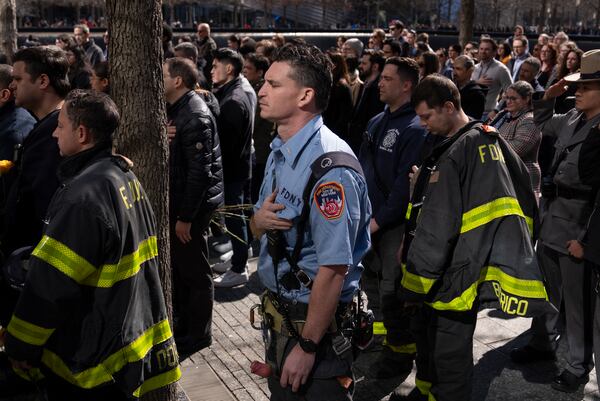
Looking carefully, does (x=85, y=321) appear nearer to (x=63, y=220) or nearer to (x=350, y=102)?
(x=63, y=220)

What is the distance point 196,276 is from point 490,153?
2.54 metres

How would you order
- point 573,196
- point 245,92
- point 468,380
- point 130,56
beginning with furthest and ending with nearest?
point 245,92 < point 573,196 < point 468,380 < point 130,56

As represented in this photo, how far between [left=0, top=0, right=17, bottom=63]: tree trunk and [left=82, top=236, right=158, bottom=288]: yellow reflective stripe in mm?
8580

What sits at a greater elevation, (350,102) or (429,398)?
(350,102)

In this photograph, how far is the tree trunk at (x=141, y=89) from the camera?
12.1 feet

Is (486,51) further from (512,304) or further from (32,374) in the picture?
(32,374)

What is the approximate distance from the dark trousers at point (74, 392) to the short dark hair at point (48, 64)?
6.84 feet

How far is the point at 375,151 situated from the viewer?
4.98 metres

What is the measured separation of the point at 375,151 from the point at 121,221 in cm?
236

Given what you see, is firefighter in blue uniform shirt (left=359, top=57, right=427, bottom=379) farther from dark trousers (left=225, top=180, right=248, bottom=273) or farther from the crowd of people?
dark trousers (left=225, top=180, right=248, bottom=273)

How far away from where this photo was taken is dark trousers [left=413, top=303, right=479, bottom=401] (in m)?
3.95

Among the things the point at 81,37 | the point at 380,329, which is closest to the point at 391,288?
the point at 380,329

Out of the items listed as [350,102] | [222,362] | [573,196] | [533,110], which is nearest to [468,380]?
[573,196]

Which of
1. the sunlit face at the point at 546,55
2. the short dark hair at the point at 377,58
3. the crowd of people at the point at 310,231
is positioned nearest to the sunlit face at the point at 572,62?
the sunlit face at the point at 546,55
